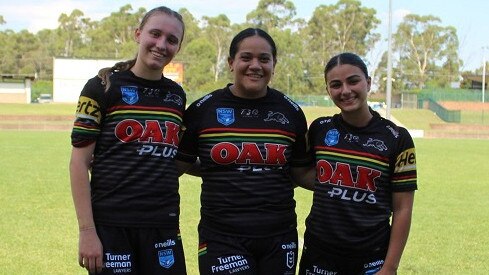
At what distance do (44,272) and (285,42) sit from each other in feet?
255

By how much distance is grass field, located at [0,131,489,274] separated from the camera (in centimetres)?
682

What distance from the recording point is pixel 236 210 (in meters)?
3.61

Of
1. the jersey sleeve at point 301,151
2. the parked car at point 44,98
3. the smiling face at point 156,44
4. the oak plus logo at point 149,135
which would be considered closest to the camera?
the oak plus logo at point 149,135

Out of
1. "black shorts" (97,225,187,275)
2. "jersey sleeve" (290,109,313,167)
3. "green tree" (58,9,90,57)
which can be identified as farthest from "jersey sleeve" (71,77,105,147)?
"green tree" (58,9,90,57)

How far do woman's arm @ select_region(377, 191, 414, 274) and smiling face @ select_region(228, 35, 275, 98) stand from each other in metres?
0.93

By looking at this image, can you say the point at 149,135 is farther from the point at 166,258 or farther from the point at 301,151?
the point at 301,151

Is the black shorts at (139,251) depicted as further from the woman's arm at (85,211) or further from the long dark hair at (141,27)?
the long dark hair at (141,27)

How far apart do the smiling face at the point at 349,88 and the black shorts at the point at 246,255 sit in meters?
0.77

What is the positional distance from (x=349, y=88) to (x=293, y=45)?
80767mm

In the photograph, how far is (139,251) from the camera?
11.5ft

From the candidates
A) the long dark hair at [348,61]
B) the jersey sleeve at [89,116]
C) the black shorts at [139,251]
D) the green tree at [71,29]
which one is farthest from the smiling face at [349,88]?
the green tree at [71,29]

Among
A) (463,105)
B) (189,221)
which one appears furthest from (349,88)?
(463,105)

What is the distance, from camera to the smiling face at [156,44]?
11.7 ft

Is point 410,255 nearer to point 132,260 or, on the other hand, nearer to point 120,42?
point 132,260
